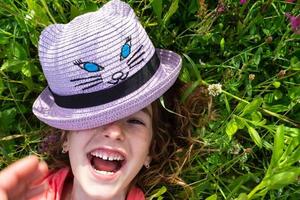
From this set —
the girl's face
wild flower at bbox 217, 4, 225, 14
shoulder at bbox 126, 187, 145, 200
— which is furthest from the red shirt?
wild flower at bbox 217, 4, 225, 14

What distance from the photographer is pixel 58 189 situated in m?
1.91

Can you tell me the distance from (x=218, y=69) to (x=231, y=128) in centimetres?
23

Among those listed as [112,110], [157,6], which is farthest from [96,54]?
[157,6]

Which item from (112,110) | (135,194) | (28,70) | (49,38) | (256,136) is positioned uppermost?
(49,38)

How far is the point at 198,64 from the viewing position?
2.06 metres

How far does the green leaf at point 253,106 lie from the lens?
71.8 inches

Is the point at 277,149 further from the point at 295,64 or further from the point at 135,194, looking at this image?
the point at 135,194

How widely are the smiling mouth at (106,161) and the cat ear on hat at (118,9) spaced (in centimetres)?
37

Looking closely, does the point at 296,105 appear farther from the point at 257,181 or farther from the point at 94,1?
the point at 94,1

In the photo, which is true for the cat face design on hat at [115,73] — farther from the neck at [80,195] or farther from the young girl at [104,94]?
the neck at [80,195]

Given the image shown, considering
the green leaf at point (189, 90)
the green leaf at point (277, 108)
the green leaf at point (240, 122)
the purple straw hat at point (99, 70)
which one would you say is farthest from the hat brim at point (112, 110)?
the green leaf at point (277, 108)

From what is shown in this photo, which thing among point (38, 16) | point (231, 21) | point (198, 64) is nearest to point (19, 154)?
point (38, 16)

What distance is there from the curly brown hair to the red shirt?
42 mm

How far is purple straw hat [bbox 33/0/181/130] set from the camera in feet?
5.38
